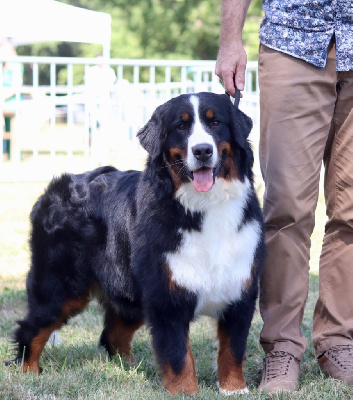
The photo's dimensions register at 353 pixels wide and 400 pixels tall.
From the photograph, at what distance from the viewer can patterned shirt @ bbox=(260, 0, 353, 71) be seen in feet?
11.7

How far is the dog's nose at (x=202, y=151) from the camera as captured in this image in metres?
3.31

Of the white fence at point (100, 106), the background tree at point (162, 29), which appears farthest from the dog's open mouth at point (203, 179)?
the background tree at point (162, 29)

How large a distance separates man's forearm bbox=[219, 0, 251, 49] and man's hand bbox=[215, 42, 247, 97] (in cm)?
3

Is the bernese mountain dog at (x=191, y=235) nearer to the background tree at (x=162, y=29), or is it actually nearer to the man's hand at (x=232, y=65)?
the man's hand at (x=232, y=65)

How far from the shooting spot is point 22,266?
22.9 ft

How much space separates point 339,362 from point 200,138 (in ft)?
5.03

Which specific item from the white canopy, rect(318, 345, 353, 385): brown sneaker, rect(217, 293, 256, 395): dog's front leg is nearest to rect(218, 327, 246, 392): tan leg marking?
rect(217, 293, 256, 395): dog's front leg

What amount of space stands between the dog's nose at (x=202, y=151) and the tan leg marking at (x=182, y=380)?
97 centimetres

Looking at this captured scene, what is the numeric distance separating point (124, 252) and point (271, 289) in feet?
2.81

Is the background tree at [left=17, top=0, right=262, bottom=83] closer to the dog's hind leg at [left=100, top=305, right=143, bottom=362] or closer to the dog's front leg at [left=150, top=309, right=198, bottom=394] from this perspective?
the dog's hind leg at [left=100, top=305, right=143, bottom=362]

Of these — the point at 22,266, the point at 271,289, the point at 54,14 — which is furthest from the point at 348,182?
the point at 54,14

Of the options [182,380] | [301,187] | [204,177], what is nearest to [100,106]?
[301,187]

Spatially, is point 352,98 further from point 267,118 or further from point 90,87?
point 90,87

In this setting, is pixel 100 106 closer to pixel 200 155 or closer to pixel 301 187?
pixel 301 187
